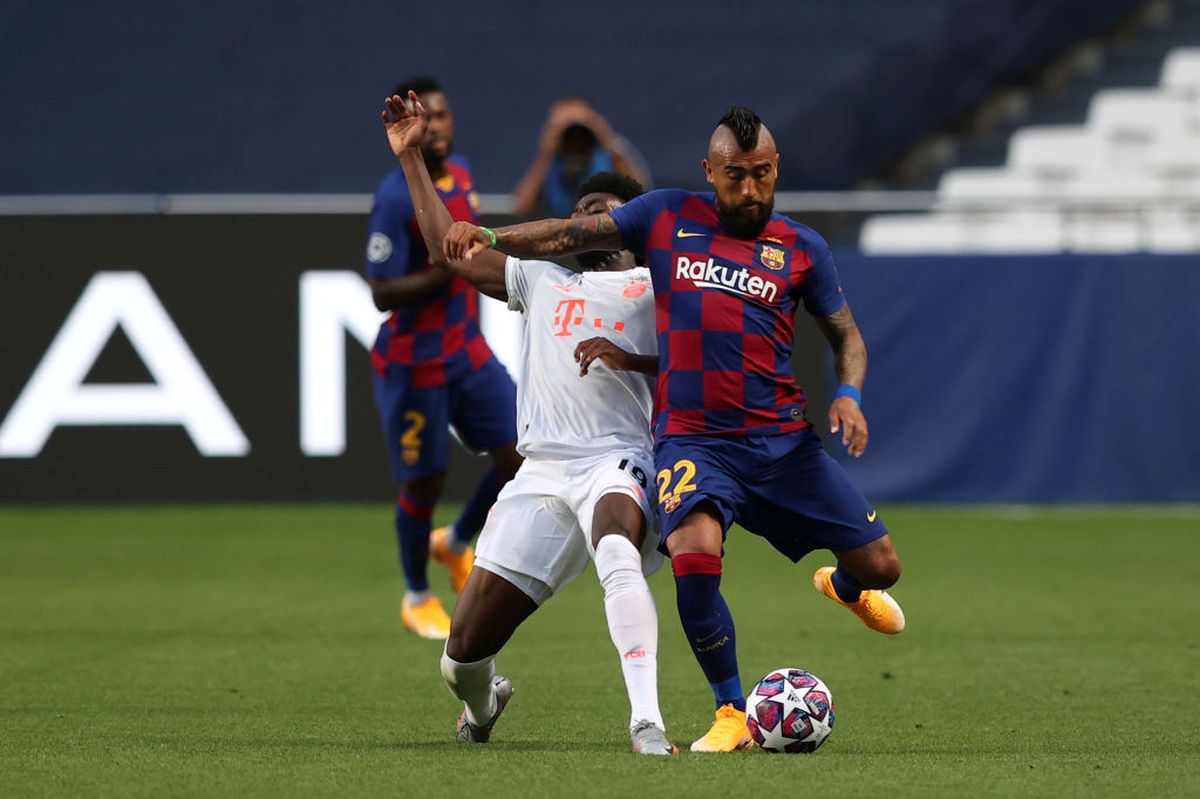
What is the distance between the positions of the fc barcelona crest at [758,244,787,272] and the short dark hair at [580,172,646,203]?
2.03 ft

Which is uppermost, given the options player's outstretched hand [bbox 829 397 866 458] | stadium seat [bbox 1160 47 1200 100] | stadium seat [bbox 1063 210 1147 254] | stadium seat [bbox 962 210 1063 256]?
player's outstretched hand [bbox 829 397 866 458]

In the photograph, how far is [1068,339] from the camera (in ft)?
48.2

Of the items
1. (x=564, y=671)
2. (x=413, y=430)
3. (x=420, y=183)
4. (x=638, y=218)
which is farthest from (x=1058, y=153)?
(x=420, y=183)

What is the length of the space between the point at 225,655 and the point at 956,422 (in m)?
7.31

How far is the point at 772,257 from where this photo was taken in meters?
6.79

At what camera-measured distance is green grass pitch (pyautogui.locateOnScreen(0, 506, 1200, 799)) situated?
5.89 meters

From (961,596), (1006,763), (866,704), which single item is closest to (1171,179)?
(961,596)

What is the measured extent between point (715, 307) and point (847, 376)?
522 mm

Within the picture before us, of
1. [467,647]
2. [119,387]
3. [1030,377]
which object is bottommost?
[119,387]

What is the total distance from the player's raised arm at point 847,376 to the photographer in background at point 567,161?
629 centimetres

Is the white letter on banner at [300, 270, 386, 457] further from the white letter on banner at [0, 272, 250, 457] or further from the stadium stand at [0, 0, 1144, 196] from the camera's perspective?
the stadium stand at [0, 0, 1144, 196]

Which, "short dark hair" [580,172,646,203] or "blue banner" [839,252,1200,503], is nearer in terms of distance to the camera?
"short dark hair" [580,172,646,203]

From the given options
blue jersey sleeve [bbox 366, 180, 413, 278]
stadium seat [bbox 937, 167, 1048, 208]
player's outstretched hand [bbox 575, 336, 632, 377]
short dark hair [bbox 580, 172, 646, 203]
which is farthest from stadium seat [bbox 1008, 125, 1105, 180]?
player's outstretched hand [bbox 575, 336, 632, 377]

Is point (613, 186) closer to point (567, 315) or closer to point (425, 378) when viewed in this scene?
point (567, 315)
